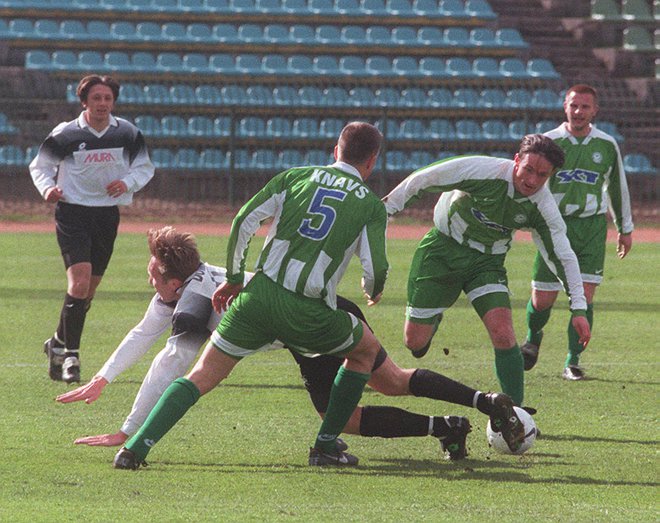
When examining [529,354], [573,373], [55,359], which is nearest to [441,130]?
[529,354]

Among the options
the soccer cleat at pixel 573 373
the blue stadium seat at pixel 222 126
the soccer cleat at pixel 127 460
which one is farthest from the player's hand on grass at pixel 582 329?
the blue stadium seat at pixel 222 126

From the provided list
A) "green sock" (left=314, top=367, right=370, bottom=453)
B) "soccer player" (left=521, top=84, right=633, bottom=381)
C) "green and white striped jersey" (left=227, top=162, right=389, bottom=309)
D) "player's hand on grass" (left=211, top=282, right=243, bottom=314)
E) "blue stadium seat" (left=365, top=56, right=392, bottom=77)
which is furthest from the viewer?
"blue stadium seat" (left=365, top=56, right=392, bottom=77)

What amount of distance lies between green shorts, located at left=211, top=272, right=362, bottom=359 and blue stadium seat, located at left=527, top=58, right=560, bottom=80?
22076mm

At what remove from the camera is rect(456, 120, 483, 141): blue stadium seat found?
25.1m

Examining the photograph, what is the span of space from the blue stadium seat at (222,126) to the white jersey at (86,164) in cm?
1537

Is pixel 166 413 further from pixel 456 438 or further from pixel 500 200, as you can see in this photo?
pixel 500 200

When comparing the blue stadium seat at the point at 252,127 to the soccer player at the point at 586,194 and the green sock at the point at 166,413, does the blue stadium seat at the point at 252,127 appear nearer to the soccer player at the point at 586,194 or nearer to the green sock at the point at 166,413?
the soccer player at the point at 586,194

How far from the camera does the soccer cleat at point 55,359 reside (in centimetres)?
888

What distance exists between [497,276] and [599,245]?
2.40m

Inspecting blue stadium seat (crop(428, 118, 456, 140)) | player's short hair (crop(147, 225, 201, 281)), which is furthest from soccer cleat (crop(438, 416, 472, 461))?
blue stadium seat (crop(428, 118, 456, 140))

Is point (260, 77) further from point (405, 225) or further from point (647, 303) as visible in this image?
point (647, 303)

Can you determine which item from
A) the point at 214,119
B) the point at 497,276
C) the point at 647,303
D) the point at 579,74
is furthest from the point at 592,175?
the point at 579,74

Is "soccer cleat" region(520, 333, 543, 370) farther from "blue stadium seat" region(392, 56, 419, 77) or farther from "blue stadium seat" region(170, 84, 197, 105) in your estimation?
"blue stadium seat" region(392, 56, 419, 77)

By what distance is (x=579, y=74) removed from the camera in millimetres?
28906
